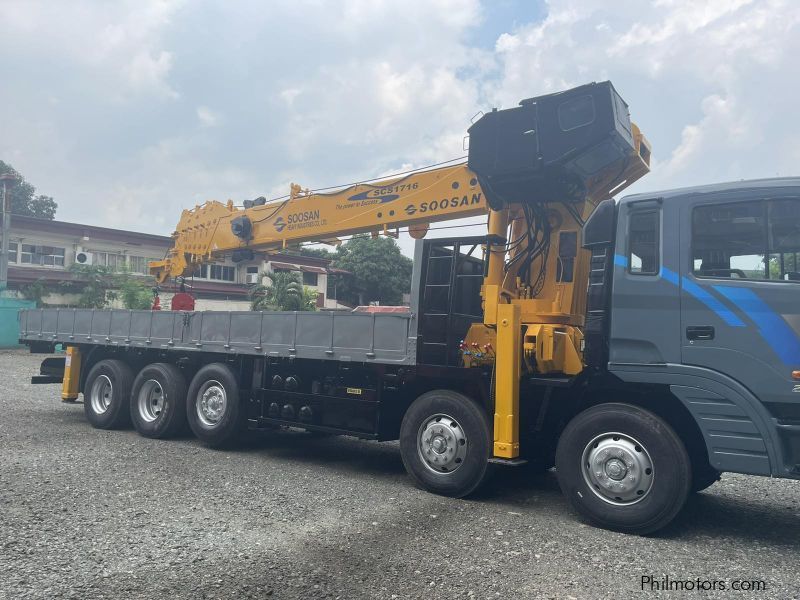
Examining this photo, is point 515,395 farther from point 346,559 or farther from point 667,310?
point 346,559

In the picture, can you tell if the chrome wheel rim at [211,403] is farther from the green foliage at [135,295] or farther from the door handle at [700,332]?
the green foliage at [135,295]

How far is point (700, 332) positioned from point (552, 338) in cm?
134

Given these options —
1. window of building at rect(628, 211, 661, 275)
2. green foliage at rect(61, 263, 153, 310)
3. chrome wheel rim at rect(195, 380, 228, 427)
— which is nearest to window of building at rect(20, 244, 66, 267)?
green foliage at rect(61, 263, 153, 310)

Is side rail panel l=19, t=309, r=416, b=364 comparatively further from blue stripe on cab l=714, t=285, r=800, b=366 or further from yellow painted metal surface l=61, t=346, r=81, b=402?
blue stripe on cab l=714, t=285, r=800, b=366

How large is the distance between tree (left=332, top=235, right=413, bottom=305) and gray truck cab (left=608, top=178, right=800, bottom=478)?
1612 inches

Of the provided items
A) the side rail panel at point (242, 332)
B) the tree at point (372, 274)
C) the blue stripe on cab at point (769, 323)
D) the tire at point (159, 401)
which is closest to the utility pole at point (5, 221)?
the side rail panel at point (242, 332)

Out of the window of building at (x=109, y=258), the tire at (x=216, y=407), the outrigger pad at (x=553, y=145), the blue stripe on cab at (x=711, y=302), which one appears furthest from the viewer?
the window of building at (x=109, y=258)

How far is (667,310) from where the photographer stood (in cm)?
537

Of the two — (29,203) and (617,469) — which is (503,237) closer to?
(617,469)

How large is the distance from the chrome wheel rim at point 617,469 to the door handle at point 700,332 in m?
0.98

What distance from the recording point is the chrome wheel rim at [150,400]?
9.62 metres

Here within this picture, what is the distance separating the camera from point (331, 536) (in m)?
5.13

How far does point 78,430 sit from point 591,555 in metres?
8.39

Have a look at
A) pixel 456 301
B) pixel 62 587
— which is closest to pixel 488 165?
pixel 456 301
